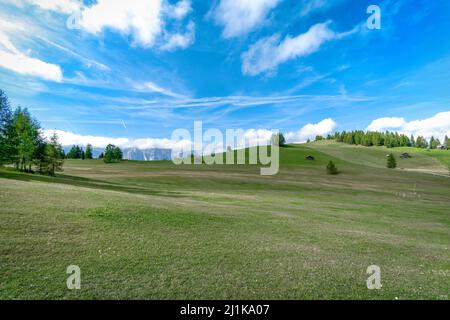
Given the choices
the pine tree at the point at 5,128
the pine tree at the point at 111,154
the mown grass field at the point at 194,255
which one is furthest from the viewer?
the pine tree at the point at 111,154

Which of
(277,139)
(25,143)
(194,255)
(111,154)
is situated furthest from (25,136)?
(277,139)

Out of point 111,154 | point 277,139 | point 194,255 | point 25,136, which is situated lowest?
point 194,255

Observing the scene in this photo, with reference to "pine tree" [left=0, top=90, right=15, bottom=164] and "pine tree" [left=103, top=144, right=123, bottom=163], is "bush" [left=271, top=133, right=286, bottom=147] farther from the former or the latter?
"pine tree" [left=0, top=90, right=15, bottom=164]

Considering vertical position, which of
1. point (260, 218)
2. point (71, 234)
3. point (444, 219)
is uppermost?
point (71, 234)

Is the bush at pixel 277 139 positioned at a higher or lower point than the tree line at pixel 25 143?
higher

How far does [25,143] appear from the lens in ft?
191

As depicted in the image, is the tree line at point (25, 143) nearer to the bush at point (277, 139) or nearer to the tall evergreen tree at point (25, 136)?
the tall evergreen tree at point (25, 136)

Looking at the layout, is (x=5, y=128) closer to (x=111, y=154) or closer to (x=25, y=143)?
(x=25, y=143)

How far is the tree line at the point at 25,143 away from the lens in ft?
169

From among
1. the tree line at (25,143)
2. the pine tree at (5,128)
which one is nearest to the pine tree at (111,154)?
the tree line at (25,143)
